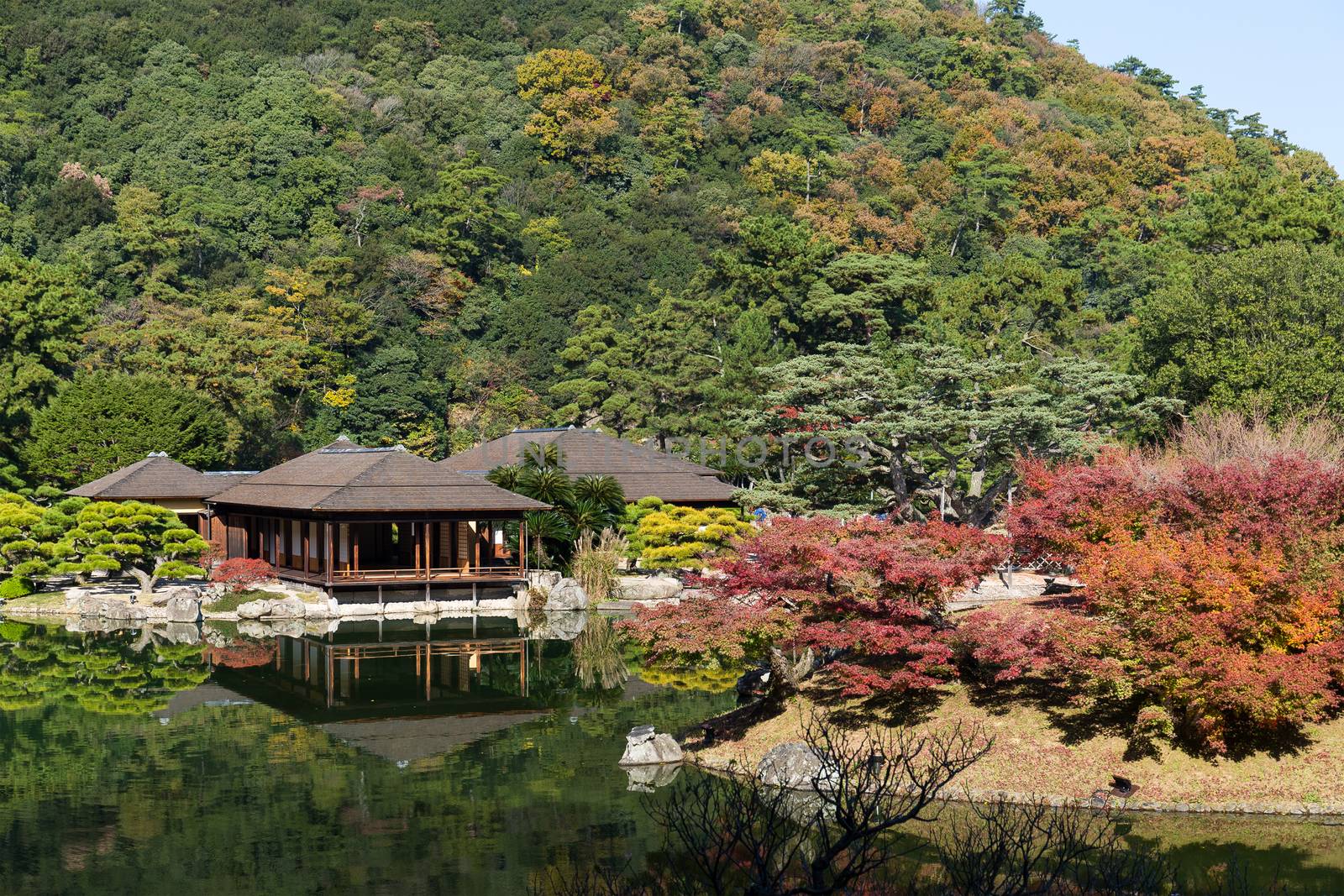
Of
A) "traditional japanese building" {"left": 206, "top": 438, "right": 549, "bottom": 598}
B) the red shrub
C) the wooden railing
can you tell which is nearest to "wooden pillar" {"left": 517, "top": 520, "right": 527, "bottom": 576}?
"traditional japanese building" {"left": 206, "top": 438, "right": 549, "bottom": 598}

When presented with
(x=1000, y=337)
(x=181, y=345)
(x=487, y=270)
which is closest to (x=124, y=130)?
(x=487, y=270)

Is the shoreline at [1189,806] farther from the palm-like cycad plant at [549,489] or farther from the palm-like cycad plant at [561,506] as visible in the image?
the palm-like cycad plant at [549,489]

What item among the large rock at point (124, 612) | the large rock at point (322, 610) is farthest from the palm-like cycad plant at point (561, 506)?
the large rock at point (124, 612)

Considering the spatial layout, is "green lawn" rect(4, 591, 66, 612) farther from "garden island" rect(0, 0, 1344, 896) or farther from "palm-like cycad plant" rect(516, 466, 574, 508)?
"palm-like cycad plant" rect(516, 466, 574, 508)

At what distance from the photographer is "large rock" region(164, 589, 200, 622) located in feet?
105

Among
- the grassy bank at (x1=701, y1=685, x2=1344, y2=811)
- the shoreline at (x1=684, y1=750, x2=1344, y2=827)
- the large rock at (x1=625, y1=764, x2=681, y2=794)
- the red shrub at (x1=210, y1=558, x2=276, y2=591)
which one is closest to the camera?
the shoreline at (x1=684, y1=750, x2=1344, y2=827)

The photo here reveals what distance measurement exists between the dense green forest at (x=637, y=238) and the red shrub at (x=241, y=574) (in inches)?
445

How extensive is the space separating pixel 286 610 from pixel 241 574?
6.20 feet

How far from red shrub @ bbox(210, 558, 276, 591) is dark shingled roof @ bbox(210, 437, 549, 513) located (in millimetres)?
1523

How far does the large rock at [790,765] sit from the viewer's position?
54.1 ft

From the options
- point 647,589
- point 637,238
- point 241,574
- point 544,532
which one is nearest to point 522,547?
point 544,532

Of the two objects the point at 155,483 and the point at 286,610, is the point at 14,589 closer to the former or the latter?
the point at 155,483

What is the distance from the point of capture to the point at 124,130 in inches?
3155

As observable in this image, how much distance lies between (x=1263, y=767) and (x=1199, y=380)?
891 inches
